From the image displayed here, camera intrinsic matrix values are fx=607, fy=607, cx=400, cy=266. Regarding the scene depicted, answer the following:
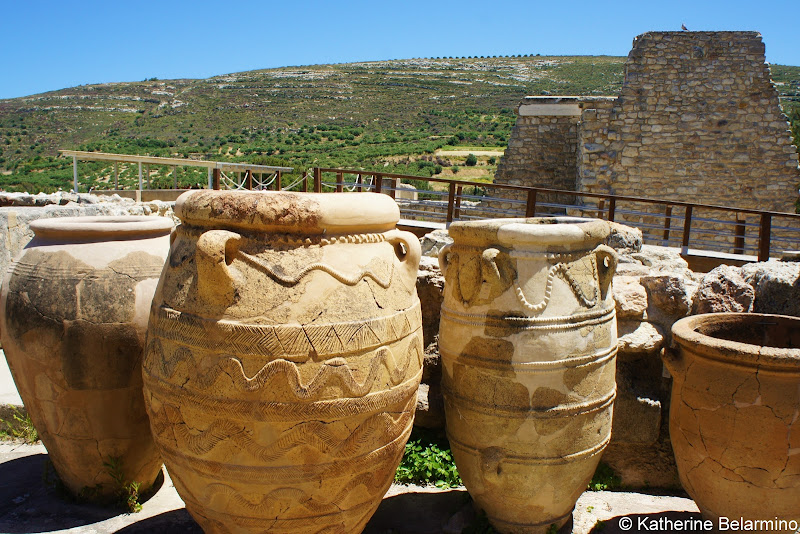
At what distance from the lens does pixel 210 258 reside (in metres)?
1.92

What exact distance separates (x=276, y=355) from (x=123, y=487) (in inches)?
58.8

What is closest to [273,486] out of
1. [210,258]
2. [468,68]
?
[210,258]

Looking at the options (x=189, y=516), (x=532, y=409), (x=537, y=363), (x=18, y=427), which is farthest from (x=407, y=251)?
(x=18, y=427)

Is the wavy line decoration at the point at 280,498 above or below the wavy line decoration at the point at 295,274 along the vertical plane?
below

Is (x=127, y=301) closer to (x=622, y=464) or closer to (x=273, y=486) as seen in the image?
(x=273, y=486)

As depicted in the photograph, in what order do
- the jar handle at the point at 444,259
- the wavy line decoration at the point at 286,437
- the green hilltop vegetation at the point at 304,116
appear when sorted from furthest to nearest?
the green hilltop vegetation at the point at 304,116, the jar handle at the point at 444,259, the wavy line decoration at the point at 286,437

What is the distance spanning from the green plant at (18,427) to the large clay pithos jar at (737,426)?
11.8ft

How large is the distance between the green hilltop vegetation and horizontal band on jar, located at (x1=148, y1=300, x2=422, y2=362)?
2402cm

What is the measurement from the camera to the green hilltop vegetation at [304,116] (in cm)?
3244

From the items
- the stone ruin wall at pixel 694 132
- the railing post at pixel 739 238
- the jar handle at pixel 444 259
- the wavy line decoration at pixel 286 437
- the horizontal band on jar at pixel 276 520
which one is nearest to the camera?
the wavy line decoration at pixel 286 437

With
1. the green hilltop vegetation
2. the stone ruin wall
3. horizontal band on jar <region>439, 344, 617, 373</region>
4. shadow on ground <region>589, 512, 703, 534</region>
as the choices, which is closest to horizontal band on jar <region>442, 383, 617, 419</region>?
horizontal band on jar <region>439, 344, 617, 373</region>

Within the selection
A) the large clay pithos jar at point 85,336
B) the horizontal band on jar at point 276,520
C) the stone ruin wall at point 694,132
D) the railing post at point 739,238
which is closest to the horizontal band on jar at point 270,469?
the horizontal band on jar at point 276,520

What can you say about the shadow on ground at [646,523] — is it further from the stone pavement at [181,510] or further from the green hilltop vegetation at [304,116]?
the green hilltop vegetation at [304,116]

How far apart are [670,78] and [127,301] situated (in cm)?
1285
